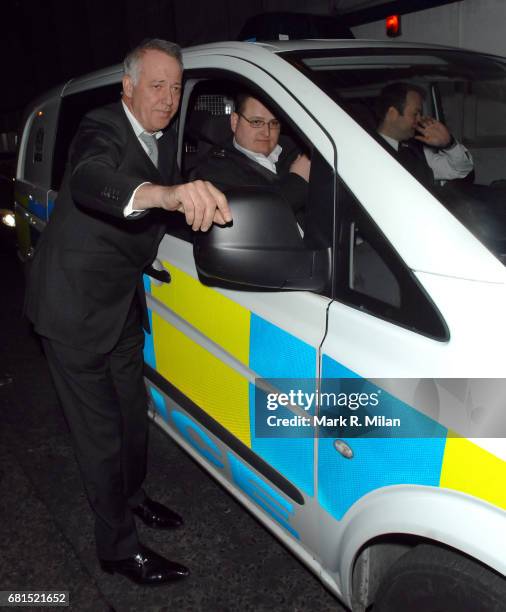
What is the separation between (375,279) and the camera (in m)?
1.35

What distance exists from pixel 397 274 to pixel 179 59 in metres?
0.87

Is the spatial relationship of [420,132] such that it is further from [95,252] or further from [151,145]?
[95,252]

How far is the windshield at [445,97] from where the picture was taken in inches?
63.2

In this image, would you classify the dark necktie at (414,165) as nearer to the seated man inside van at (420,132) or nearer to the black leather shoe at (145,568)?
the seated man inside van at (420,132)

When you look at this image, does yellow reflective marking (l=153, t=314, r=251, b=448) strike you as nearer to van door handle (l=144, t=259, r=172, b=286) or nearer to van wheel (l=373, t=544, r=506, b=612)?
van door handle (l=144, t=259, r=172, b=286)

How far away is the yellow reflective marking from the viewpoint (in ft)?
5.59

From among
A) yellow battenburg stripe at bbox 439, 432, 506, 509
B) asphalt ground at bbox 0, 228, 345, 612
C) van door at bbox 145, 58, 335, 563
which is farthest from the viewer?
asphalt ground at bbox 0, 228, 345, 612

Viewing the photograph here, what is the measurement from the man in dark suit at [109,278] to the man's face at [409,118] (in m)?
0.62

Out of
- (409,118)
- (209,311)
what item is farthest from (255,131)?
(209,311)

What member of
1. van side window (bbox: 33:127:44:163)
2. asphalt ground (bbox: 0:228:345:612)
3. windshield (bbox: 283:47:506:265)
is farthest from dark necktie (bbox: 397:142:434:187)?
van side window (bbox: 33:127:44:163)

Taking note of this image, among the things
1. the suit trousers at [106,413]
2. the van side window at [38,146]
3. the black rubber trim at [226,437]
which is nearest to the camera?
the black rubber trim at [226,437]

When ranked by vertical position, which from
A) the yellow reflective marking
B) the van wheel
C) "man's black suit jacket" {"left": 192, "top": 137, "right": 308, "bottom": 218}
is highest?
"man's black suit jacket" {"left": 192, "top": 137, "right": 308, "bottom": 218}

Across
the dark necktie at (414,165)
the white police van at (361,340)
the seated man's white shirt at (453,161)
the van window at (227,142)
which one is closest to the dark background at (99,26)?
the van window at (227,142)

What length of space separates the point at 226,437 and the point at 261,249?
0.71 meters
